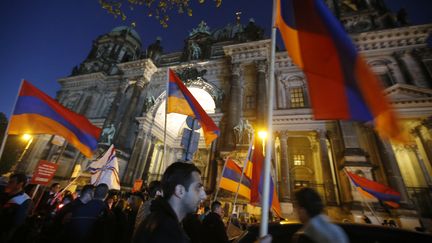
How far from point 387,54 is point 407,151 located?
7878mm

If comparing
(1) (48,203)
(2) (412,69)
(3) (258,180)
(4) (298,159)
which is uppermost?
(2) (412,69)

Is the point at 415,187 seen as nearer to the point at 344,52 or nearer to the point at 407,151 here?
the point at 407,151

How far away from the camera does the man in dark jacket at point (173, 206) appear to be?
1337 millimetres

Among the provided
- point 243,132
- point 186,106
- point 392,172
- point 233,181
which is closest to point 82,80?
point 243,132

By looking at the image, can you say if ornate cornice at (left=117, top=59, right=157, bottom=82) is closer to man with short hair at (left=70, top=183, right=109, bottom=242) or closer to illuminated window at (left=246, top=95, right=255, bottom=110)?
illuminated window at (left=246, top=95, right=255, bottom=110)

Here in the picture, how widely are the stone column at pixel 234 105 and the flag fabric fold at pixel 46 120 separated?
29.2 ft

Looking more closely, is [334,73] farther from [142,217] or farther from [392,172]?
[392,172]

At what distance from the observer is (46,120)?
17.7 feet

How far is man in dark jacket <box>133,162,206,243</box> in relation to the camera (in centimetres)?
134

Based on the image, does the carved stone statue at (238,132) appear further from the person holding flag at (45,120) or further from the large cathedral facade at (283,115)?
the person holding flag at (45,120)

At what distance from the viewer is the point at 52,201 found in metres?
7.33

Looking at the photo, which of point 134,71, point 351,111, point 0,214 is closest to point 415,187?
point 351,111

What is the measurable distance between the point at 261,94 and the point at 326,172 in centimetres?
724

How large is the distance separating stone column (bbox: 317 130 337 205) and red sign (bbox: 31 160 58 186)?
48.6 ft
